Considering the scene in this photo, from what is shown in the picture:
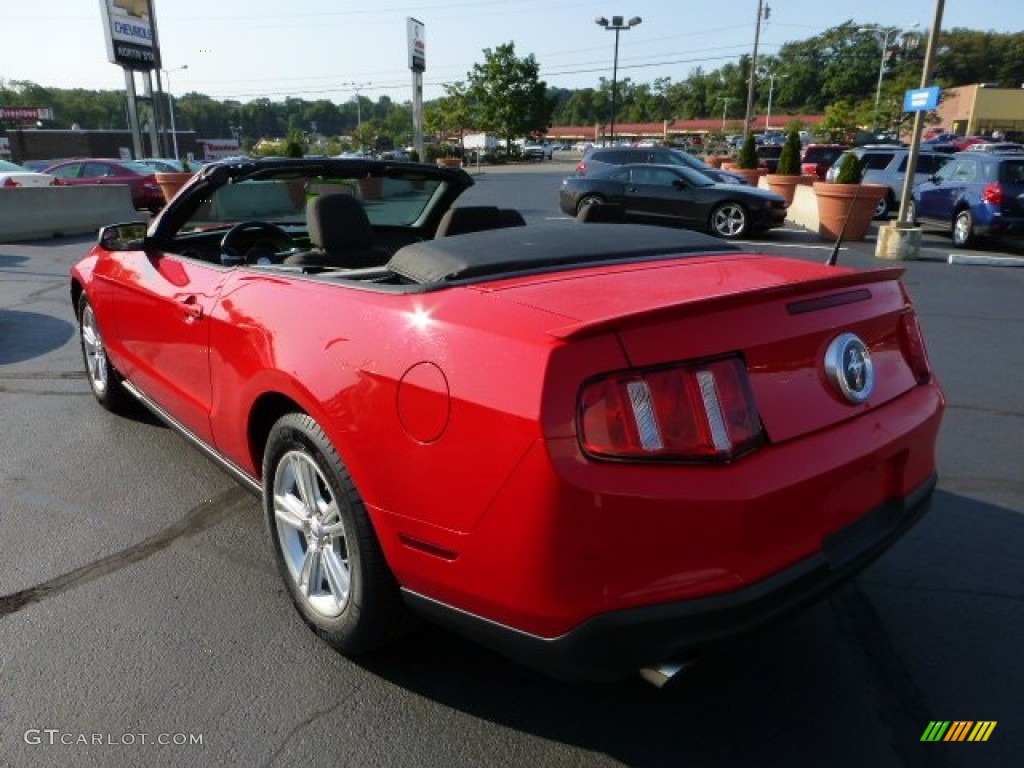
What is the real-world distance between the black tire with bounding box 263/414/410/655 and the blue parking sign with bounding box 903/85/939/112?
10584 mm

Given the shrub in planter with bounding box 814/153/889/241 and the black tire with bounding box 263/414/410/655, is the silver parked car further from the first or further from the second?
the black tire with bounding box 263/414/410/655

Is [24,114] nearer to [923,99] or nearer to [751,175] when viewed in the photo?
[751,175]

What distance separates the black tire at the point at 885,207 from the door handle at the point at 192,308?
16.5 metres

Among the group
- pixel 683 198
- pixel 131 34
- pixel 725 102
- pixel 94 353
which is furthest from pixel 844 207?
pixel 725 102

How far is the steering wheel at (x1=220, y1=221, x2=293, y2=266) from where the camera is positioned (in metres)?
3.94

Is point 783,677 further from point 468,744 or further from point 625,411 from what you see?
point 625,411

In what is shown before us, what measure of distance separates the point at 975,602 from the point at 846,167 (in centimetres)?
1238

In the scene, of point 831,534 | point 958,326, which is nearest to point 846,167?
point 958,326

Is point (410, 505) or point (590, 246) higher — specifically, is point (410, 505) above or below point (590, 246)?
below

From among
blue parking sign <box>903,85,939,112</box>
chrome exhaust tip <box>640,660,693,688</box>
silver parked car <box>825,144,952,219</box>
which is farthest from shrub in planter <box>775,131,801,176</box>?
chrome exhaust tip <box>640,660,693,688</box>

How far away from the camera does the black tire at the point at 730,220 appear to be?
46.2 feet

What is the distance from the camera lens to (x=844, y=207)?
42.8ft

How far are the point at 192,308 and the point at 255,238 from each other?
4.00 feet

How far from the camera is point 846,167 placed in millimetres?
13375
